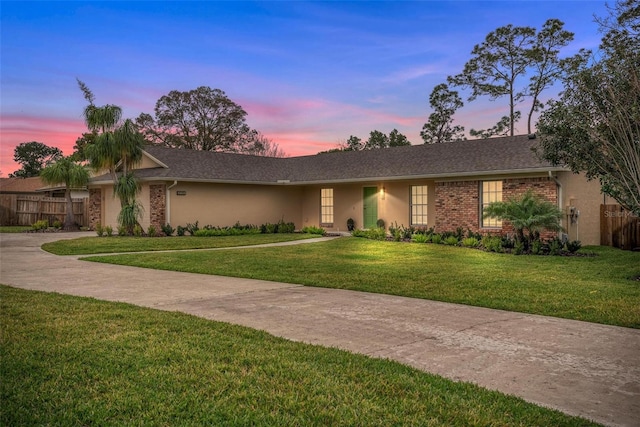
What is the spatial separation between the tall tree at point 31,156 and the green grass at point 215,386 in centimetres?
6425

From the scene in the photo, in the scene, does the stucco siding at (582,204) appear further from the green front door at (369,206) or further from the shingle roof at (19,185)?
the shingle roof at (19,185)

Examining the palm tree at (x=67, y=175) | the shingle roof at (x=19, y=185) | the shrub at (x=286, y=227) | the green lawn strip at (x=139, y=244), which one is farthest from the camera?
the shingle roof at (x=19, y=185)

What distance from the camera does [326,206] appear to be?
23.1m

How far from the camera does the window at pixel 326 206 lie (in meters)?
22.8

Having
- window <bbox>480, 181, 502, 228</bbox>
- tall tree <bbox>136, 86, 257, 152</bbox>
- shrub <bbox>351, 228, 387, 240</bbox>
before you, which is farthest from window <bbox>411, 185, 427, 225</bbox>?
tall tree <bbox>136, 86, 257, 152</bbox>

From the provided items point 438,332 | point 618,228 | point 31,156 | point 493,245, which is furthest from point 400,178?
point 31,156

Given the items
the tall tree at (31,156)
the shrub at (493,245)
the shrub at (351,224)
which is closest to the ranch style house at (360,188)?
the shrub at (351,224)

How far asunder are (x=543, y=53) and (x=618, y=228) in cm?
1952

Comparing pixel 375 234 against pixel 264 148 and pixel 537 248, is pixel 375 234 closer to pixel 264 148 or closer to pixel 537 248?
pixel 537 248

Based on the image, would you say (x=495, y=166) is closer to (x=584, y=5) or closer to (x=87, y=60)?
(x=584, y=5)

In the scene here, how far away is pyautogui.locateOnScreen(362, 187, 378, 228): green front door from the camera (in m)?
21.0

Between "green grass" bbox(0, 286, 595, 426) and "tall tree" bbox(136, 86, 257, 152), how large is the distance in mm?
40857

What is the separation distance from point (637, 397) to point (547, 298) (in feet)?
12.8

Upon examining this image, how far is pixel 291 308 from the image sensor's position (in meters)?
6.73
